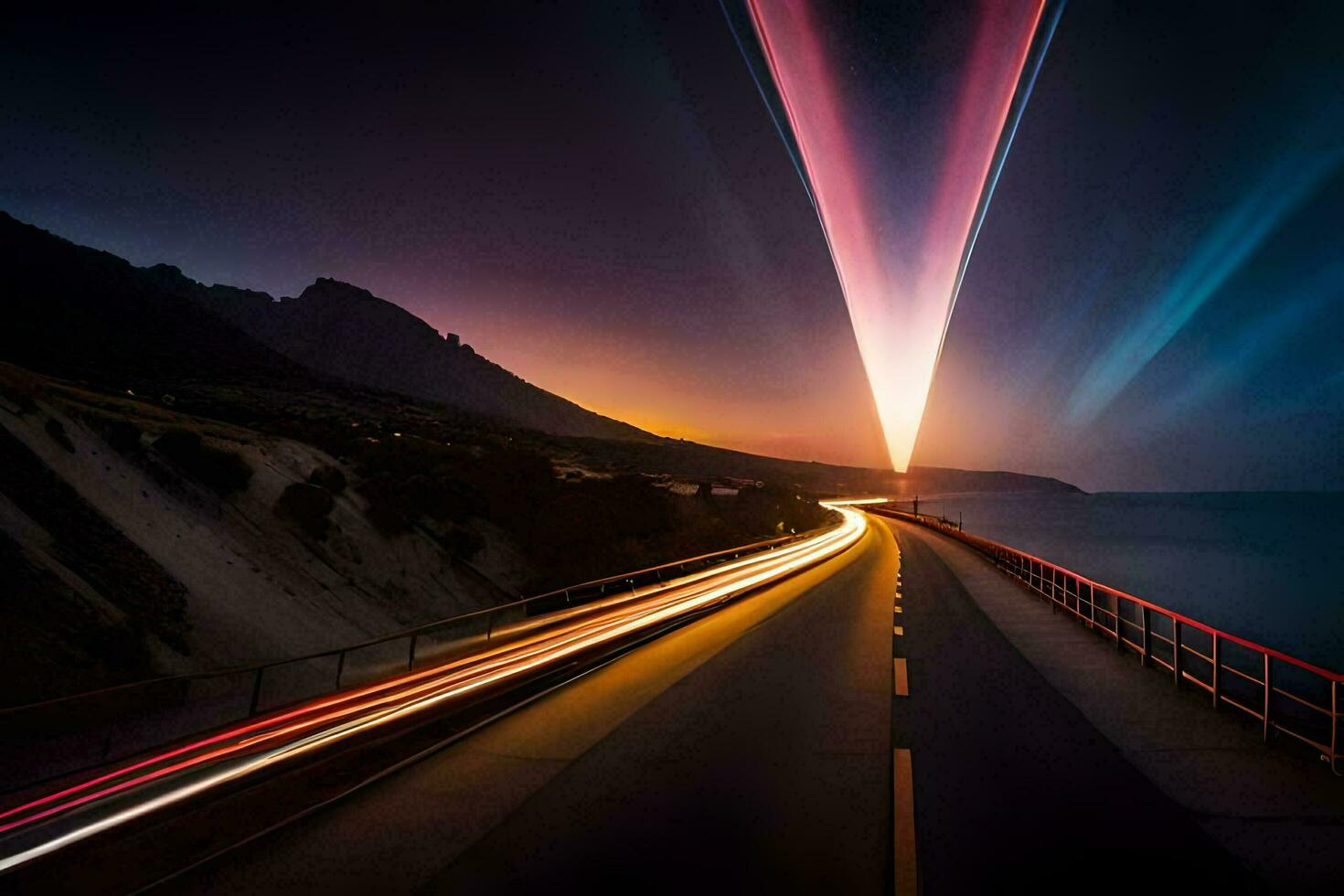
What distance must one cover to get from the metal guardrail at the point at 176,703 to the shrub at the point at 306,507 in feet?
22.2

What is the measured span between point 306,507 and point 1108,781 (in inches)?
983

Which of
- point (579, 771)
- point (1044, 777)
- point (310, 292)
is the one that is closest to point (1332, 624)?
point (1044, 777)

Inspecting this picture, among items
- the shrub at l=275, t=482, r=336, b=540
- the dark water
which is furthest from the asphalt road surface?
the dark water

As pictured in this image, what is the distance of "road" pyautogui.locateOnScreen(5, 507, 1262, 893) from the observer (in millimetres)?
4160

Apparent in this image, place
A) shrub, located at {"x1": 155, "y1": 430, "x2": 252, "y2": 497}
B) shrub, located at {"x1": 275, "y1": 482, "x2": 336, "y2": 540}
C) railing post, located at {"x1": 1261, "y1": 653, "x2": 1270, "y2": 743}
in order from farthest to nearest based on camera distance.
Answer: shrub, located at {"x1": 275, "y1": 482, "x2": 336, "y2": 540}
shrub, located at {"x1": 155, "y1": 430, "x2": 252, "y2": 497}
railing post, located at {"x1": 1261, "y1": 653, "x2": 1270, "y2": 743}

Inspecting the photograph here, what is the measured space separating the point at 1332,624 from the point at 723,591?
61757 millimetres

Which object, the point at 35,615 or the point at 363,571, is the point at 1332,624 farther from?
the point at 35,615

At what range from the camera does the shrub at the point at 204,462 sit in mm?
21750

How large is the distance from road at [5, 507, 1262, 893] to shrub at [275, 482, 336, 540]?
60.4 ft

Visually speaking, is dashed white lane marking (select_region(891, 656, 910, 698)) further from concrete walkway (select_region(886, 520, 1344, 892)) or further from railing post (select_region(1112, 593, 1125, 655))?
railing post (select_region(1112, 593, 1125, 655))

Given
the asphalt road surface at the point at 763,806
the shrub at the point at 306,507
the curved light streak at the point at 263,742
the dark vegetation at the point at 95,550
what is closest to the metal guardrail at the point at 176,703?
the curved light streak at the point at 263,742

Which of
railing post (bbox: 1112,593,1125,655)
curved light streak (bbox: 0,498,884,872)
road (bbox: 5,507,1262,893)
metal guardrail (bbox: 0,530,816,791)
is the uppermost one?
railing post (bbox: 1112,593,1125,655)

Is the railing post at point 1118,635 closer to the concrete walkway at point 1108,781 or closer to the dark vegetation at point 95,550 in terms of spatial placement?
the concrete walkway at point 1108,781

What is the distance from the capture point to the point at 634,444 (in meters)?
124
